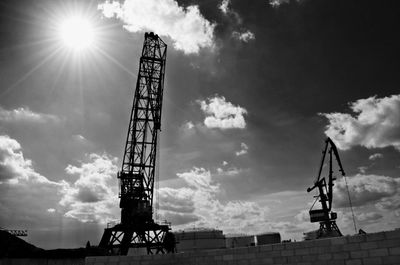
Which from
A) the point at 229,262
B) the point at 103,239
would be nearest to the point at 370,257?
the point at 229,262

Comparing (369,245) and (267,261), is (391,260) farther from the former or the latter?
(267,261)

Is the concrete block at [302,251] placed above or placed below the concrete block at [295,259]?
above

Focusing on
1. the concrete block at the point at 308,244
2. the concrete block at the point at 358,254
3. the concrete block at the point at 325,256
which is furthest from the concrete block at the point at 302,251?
the concrete block at the point at 358,254

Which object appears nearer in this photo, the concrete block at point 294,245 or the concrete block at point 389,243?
the concrete block at point 389,243

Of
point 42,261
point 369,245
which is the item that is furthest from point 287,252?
point 42,261

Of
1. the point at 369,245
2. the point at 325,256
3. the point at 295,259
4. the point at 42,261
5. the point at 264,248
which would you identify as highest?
the point at 369,245

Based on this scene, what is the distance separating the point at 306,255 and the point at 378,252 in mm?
2038

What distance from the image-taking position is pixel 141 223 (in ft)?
119

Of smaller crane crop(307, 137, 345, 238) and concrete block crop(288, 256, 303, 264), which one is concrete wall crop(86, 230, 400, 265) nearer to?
concrete block crop(288, 256, 303, 264)

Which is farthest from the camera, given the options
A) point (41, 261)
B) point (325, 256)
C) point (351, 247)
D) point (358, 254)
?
point (41, 261)

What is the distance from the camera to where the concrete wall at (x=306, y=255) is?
8.22m

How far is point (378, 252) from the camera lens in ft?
27.1

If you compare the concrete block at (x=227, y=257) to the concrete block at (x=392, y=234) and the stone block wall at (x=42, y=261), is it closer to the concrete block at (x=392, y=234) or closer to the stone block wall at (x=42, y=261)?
the concrete block at (x=392, y=234)

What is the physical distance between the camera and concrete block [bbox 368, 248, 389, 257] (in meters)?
8.16
